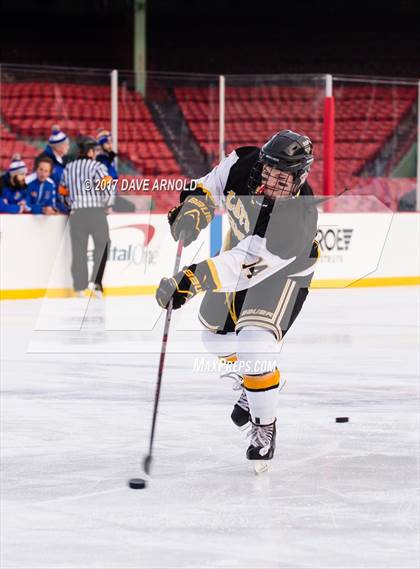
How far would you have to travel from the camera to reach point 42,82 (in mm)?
11312

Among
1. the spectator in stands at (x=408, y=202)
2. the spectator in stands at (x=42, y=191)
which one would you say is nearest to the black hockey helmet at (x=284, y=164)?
the spectator in stands at (x=42, y=191)

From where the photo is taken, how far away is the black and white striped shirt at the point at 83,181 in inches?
415

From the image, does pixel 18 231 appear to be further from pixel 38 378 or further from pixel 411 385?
pixel 411 385

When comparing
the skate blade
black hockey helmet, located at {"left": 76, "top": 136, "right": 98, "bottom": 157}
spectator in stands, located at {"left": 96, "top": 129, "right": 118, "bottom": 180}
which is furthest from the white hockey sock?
spectator in stands, located at {"left": 96, "top": 129, "right": 118, "bottom": 180}

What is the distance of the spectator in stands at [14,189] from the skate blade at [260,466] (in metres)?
7.07

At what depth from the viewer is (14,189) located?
10945 mm

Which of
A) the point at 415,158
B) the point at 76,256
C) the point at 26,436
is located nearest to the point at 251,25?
the point at 415,158

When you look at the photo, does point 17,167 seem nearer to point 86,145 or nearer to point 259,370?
point 86,145

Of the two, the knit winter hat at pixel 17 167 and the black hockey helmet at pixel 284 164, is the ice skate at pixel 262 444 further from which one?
the knit winter hat at pixel 17 167

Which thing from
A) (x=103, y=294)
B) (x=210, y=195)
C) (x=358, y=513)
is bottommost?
(x=103, y=294)

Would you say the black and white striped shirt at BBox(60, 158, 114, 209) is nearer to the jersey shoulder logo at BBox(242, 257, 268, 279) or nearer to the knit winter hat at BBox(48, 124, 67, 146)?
the knit winter hat at BBox(48, 124, 67, 146)

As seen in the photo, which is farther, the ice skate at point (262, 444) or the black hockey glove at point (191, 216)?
the black hockey glove at point (191, 216)

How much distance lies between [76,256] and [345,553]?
7.84 meters

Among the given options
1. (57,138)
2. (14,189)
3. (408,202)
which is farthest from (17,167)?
(408,202)
